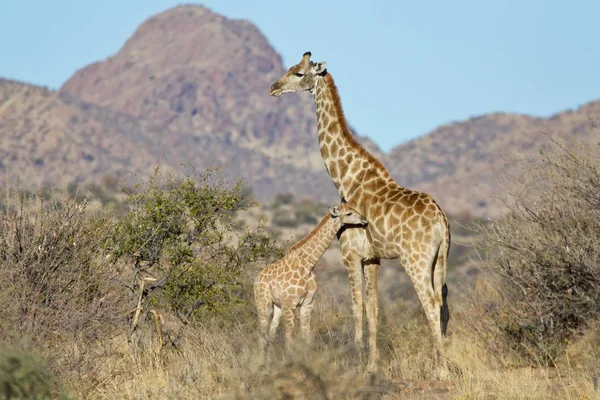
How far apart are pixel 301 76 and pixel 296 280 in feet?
10.1

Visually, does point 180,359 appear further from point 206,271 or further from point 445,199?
point 445,199

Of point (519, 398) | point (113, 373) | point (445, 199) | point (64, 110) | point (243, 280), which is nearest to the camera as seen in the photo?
point (519, 398)

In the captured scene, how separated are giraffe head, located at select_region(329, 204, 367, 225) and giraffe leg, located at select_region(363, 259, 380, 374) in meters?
0.59

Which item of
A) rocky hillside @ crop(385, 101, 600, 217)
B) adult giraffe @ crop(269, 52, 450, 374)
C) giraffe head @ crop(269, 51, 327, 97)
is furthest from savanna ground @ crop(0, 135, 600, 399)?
rocky hillside @ crop(385, 101, 600, 217)

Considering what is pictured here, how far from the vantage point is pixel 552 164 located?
12.6 m

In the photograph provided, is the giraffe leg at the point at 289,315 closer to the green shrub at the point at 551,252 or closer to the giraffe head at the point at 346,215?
the giraffe head at the point at 346,215

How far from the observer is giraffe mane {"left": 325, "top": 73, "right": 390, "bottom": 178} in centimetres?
1337

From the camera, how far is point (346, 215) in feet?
42.9

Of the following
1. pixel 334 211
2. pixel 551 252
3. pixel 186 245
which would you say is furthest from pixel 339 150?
pixel 551 252

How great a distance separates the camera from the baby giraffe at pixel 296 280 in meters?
13.2

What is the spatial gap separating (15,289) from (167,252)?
13.5ft

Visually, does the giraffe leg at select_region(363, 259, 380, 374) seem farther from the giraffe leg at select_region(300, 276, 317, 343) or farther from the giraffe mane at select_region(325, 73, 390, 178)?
the giraffe mane at select_region(325, 73, 390, 178)

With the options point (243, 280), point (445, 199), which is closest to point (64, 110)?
point (445, 199)

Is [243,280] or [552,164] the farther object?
[243,280]
